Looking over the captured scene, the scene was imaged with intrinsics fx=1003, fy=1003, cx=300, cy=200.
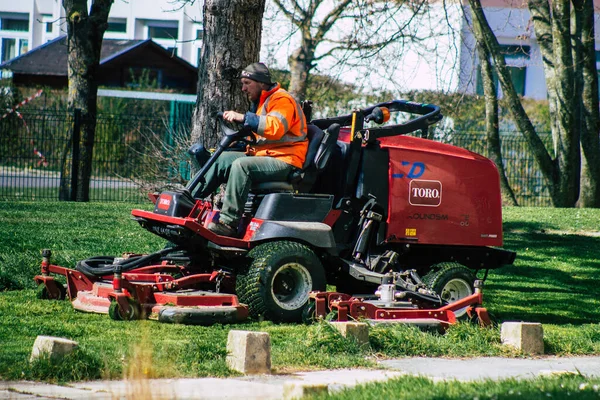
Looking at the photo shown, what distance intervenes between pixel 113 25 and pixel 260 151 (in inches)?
1688

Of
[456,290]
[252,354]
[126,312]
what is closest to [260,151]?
[126,312]

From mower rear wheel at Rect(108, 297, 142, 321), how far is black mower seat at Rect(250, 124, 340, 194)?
1467mm

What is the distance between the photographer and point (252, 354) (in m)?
6.20

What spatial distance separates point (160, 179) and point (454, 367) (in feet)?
30.3

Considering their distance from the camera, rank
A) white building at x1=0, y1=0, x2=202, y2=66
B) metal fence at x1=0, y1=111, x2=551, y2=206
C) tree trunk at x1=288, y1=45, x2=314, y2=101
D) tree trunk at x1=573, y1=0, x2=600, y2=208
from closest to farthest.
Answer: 1. metal fence at x1=0, y1=111, x2=551, y2=206
2. tree trunk at x1=573, y1=0, x2=600, y2=208
3. tree trunk at x1=288, y1=45, x2=314, y2=101
4. white building at x1=0, y1=0, x2=202, y2=66

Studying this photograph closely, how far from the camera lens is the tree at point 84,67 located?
19.8 m

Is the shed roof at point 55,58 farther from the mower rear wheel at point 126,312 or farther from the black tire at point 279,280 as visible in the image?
the mower rear wheel at point 126,312

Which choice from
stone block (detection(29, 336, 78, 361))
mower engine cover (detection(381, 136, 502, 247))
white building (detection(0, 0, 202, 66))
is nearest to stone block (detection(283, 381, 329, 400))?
stone block (detection(29, 336, 78, 361))

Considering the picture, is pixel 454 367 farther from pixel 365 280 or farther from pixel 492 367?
pixel 365 280

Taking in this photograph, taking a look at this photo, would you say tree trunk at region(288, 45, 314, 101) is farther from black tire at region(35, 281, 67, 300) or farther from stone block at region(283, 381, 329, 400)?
stone block at region(283, 381, 329, 400)

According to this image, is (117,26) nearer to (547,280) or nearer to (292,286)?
(547,280)

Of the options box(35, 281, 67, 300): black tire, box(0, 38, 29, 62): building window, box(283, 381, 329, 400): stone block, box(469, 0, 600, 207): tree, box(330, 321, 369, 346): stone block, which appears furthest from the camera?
box(0, 38, 29, 62): building window

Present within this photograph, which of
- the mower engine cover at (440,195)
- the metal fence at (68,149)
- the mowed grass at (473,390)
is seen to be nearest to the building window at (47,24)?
the metal fence at (68,149)

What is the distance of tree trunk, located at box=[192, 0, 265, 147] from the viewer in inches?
410
